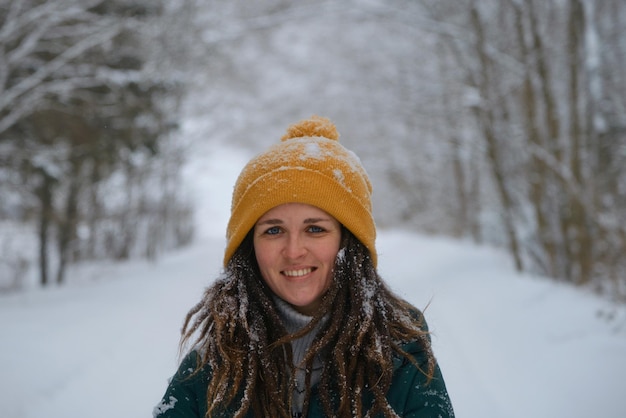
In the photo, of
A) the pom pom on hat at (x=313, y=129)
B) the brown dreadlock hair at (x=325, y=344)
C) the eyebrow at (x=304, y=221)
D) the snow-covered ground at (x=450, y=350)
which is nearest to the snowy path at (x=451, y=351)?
the snow-covered ground at (x=450, y=350)

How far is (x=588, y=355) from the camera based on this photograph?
3.77 metres

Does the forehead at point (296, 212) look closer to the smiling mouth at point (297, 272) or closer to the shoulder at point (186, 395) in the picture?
the smiling mouth at point (297, 272)

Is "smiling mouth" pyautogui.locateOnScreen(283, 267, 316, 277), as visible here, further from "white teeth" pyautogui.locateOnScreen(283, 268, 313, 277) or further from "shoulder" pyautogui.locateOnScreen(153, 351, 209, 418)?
"shoulder" pyautogui.locateOnScreen(153, 351, 209, 418)

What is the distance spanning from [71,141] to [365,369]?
814 centimetres

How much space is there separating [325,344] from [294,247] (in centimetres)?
34

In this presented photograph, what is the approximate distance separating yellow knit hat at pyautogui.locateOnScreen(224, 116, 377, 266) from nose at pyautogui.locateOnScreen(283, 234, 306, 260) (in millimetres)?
129

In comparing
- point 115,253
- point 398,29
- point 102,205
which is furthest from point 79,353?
point 115,253

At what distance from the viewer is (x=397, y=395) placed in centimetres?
159

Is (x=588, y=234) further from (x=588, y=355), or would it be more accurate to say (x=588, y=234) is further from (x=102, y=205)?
(x=102, y=205)

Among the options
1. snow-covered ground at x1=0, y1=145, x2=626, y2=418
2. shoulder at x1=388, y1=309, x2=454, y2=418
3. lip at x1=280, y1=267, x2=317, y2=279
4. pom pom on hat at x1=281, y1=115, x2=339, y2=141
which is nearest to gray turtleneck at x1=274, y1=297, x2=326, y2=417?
lip at x1=280, y1=267, x2=317, y2=279

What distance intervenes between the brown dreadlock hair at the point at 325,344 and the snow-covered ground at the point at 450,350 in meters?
0.25

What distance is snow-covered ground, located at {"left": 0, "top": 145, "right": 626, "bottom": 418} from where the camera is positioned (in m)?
3.36

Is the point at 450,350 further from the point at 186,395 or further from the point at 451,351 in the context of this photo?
the point at 186,395

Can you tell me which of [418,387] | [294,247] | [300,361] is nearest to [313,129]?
[294,247]
